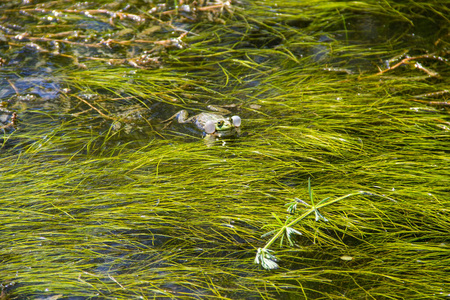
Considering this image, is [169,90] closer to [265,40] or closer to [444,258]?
[265,40]

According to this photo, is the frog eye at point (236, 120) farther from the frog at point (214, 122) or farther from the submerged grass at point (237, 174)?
the submerged grass at point (237, 174)

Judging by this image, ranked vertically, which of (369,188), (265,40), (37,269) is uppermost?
(265,40)

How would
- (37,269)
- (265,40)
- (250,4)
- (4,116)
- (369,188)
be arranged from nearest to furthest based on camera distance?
(37,269) < (369,188) < (4,116) < (265,40) < (250,4)

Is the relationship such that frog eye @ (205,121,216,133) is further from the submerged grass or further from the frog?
the submerged grass

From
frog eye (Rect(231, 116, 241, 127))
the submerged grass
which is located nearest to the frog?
frog eye (Rect(231, 116, 241, 127))

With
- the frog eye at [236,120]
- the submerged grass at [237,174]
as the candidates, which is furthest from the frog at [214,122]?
the submerged grass at [237,174]

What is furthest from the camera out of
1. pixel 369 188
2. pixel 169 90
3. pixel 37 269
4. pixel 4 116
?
pixel 169 90

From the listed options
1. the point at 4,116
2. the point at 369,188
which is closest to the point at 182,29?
the point at 4,116

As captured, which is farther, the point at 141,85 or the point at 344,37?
the point at 344,37
